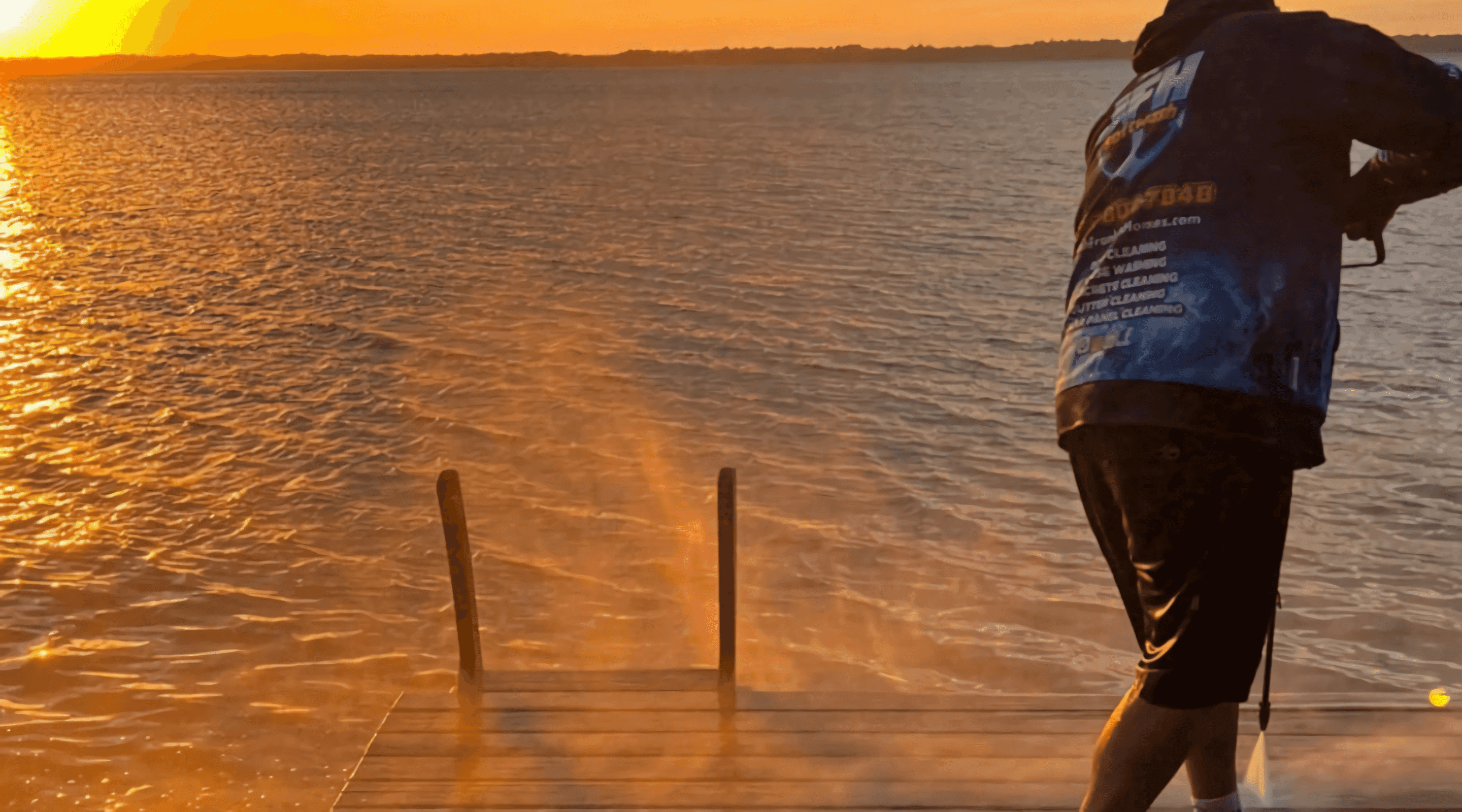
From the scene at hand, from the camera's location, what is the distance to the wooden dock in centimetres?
379

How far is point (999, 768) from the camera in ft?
12.9

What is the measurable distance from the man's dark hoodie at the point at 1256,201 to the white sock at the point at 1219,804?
988 millimetres

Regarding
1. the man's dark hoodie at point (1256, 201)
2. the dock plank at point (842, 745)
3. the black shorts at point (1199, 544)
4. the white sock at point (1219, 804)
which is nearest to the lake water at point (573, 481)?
the dock plank at point (842, 745)

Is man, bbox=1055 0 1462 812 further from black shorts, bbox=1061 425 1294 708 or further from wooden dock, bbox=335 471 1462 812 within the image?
wooden dock, bbox=335 471 1462 812

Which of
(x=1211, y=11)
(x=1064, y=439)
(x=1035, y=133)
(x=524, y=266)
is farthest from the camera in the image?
(x=1035, y=133)

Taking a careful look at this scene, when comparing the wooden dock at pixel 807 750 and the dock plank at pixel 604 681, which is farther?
the dock plank at pixel 604 681

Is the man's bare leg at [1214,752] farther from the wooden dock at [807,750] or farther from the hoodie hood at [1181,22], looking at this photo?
the hoodie hood at [1181,22]

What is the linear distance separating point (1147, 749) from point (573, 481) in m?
8.48

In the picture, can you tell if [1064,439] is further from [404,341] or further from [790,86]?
[790,86]

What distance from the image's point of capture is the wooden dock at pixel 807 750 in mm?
3795

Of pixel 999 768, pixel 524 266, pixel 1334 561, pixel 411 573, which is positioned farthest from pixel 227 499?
pixel 524 266

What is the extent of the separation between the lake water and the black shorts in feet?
14.9

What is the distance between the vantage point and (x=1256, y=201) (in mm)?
2289

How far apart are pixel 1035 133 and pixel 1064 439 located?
6486cm
